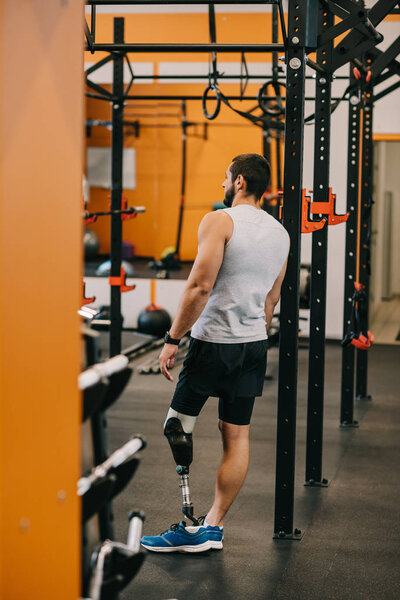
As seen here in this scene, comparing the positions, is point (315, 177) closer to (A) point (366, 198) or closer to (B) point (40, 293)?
(A) point (366, 198)

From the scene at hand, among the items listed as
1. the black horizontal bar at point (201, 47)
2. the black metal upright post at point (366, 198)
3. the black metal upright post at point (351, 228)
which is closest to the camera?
the black horizontal bar at point (201, 47)

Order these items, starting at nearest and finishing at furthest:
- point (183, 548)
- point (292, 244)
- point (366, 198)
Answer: point (183, 548)
point (292, 244)
point (366, 198)

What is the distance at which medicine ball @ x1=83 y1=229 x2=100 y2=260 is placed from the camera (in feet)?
32.3

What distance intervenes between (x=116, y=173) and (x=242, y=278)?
9.86ft

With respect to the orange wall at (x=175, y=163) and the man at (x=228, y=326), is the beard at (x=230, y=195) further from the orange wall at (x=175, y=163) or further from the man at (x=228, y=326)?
the orange wall at (x=175, y=163)

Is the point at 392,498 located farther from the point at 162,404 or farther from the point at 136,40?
the point at 136,40

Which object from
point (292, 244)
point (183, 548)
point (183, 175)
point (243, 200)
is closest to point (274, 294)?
point (292, 244)

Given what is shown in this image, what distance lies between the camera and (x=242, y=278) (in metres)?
2.86

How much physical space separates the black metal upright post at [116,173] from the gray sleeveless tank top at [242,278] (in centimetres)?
290

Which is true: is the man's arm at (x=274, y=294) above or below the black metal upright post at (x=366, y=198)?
below

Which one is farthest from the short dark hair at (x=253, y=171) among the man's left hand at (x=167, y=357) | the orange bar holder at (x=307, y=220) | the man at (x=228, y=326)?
the man's left hand at (x=167, y=357)

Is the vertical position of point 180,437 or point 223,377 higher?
point 223,377

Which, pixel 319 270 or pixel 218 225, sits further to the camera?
pixel 319 270

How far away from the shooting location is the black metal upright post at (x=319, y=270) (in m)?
3.70
